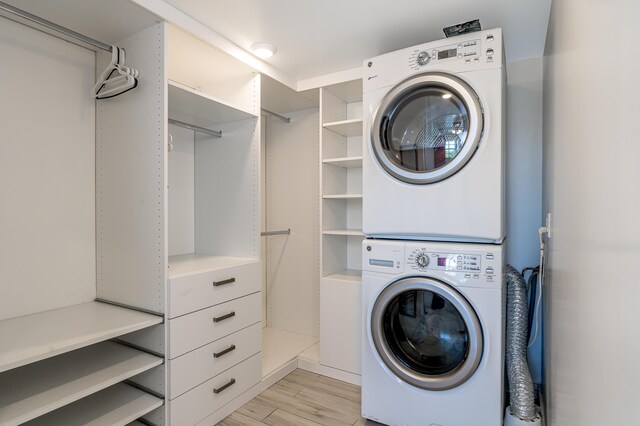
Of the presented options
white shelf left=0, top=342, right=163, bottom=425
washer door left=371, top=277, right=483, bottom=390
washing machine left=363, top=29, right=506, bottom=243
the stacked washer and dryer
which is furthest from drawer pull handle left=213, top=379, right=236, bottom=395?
washing machine left=363, top=29, right=506, bottom=243

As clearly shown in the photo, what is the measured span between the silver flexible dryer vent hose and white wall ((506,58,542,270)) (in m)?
0.38

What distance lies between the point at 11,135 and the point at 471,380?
252 cm

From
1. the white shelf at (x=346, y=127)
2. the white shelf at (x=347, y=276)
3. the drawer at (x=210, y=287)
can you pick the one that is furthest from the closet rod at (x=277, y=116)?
the white shelf at (x=347, y=276)

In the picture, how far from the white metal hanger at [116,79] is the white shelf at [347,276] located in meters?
1.70

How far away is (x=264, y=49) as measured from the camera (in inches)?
80.4

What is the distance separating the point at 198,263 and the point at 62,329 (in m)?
0.72

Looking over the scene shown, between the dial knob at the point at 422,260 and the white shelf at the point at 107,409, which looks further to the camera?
the dial knob at the point at 422,260

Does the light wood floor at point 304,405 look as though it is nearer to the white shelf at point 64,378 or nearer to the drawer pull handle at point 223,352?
the drawer pull handle at point 223,352

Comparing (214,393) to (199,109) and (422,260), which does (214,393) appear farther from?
(199,109)

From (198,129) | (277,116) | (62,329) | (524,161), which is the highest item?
(277,116)

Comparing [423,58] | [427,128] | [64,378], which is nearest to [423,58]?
[423,58]

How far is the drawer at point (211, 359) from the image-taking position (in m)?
1.64

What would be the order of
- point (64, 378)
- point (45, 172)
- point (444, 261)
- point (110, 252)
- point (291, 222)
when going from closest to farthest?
point (64, 378) < point (444, 261) < point (45, 172) < point (110, 252) < point (291, 222)

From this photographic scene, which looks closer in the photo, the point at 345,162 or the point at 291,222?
the point at 345,162
